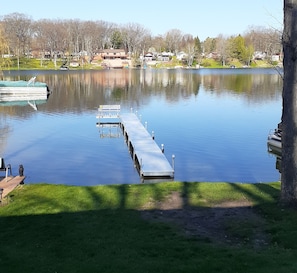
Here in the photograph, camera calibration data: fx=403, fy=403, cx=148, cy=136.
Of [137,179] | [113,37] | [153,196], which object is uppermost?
[113,37]

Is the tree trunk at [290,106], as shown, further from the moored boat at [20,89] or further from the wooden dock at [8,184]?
the moored boat at [20,89]

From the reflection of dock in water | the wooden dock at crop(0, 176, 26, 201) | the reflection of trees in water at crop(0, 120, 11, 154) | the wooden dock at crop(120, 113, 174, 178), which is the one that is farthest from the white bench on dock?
the wooden dock at crop(0, 176, 26, 201)

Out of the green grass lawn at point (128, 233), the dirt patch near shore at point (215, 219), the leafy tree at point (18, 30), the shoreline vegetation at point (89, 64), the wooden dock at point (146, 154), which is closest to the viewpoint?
the green grass lawn at point (128, 233)

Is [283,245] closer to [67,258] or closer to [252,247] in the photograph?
[252,247]

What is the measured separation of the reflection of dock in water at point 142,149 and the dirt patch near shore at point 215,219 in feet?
24.4

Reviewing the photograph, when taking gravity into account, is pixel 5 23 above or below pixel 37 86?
above

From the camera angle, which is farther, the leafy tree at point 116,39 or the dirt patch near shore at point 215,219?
the leafy tree at point 116,39

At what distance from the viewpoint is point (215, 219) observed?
11680 millimetres

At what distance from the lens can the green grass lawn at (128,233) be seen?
8273 mm

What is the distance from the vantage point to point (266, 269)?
25.1 feet

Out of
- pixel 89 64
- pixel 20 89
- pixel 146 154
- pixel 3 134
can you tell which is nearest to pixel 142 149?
pixel 146 154

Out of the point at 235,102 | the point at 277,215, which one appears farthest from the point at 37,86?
the point at 277,215

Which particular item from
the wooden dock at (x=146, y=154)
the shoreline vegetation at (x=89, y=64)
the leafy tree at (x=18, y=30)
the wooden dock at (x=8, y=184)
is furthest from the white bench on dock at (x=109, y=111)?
the leafy tree at (x=18, y=30)

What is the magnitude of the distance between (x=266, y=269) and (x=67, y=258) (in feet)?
13.8
